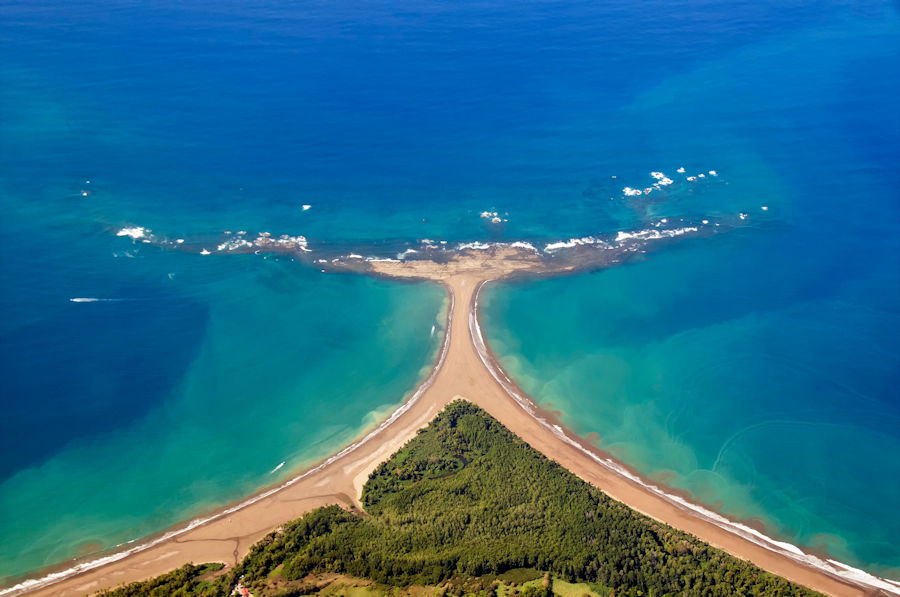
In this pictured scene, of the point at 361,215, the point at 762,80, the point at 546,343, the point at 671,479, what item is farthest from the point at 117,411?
the point at 762,80

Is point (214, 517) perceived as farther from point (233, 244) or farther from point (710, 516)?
point (710, 516)

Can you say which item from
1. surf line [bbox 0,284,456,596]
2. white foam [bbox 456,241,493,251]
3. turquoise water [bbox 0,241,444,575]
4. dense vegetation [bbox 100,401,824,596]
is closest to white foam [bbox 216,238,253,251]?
turquoise water [bbox 0,241,444,575]

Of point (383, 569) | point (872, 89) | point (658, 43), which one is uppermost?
point (658, 43)

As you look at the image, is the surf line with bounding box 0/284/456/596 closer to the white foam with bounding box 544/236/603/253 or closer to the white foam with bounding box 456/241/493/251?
the white foam with bounding box 456/241/493/251

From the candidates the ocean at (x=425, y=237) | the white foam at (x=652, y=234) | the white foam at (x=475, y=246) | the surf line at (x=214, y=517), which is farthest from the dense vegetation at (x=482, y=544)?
the white foam at (x=652, y=234)

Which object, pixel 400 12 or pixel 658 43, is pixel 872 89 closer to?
pixel 658 43

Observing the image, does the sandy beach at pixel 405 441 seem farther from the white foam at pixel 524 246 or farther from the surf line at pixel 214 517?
the white foam at pixel 524 246
